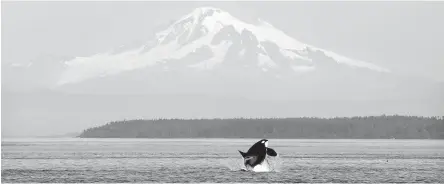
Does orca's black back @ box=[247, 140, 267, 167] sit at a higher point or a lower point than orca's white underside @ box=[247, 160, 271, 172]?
higher

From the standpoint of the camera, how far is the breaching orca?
273 ft

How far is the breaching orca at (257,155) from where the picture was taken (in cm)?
8325

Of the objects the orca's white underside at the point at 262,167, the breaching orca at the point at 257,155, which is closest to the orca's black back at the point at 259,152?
the breaching orca at the point at 257,155

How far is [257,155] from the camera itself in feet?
276

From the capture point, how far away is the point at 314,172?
83.0m

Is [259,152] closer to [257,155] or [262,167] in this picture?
[257,155]

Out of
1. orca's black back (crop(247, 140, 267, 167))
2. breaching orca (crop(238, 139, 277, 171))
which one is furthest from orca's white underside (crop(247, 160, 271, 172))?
orca's black back (crop(247, 140, 267, 167))

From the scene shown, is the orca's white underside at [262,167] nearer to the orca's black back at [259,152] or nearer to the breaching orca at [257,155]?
the breaching orca at [257,155]

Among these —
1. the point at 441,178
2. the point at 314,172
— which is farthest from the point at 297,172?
the point at 441,178

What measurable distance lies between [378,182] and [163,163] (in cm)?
3085

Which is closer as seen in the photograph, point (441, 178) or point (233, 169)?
point (441, 178)

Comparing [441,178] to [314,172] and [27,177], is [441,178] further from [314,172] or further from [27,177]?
[27,177]

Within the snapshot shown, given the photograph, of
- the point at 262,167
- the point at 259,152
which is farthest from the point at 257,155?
the point at 262,167

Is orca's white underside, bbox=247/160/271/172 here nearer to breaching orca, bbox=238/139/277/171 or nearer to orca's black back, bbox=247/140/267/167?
breaching orca, bbox=238/139/277/171
